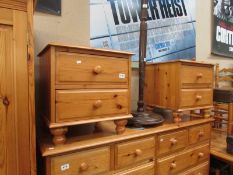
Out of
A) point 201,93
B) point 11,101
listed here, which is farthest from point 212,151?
point 11,101

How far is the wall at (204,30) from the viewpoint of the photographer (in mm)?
2203

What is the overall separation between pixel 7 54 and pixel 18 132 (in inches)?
11.3

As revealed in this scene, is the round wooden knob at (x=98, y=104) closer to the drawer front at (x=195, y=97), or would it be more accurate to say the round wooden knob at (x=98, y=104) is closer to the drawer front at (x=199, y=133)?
the drawer front at (x=195, y=97)

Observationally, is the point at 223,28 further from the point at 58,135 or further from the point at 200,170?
the point at 58,135

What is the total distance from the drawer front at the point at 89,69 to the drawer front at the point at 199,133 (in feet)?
2.19

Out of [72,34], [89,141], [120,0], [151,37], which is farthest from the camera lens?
[151,37]

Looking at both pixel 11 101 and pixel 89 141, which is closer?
pixel 11 101

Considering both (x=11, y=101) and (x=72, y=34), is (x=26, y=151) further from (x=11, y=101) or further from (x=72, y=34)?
(x=72, y=34)

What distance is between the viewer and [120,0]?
5.19 ft

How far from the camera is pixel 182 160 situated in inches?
52.7

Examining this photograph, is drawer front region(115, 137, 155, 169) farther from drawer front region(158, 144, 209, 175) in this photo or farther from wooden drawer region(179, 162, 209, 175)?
wooden drawer region(179, 162, 209, 175)

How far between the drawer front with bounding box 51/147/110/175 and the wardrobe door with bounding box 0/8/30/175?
15cm

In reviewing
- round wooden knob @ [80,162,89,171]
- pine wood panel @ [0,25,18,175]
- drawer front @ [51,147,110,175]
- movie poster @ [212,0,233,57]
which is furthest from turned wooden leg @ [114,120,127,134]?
movie poster @ [212,0,233,57]

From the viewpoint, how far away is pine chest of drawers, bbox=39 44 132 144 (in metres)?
0.86
